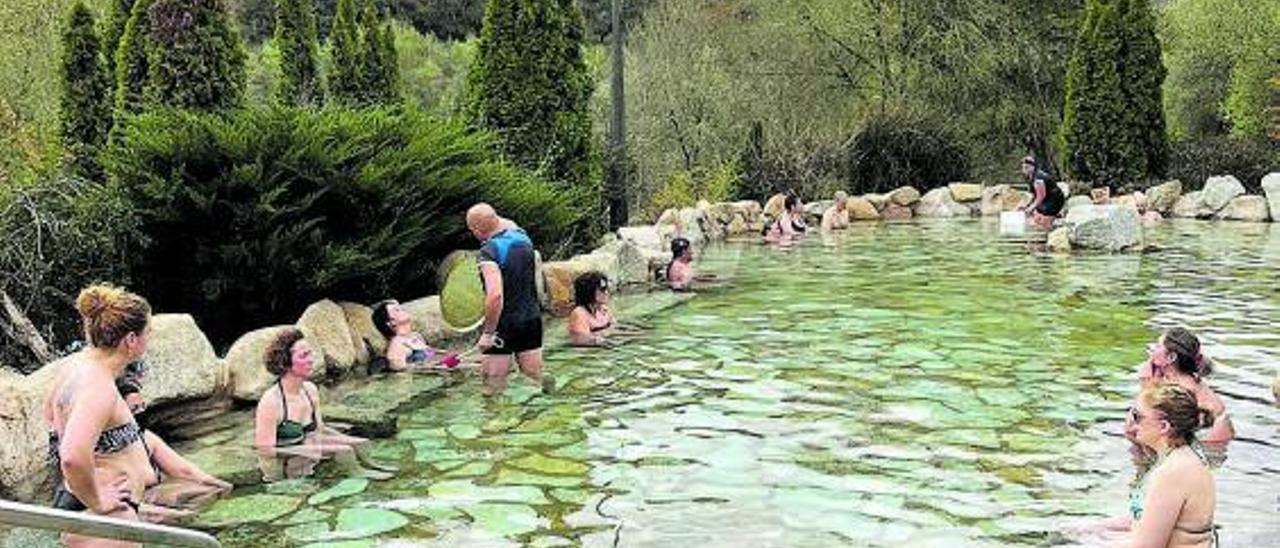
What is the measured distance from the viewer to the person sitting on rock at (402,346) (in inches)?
346

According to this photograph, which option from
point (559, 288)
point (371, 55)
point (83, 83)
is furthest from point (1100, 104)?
point (83, 83)

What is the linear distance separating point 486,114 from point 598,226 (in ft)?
6.45

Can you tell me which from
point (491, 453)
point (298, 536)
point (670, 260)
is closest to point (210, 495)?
point (298, 536)

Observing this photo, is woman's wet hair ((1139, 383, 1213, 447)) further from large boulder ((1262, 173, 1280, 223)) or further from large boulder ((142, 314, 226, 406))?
large boulder ((1262, 173, 1280, 223))

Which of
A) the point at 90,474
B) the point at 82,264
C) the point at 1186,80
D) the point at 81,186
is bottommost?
the point at 90,474

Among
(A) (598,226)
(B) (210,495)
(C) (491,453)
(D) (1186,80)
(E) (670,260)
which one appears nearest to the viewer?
(B) (210,495)

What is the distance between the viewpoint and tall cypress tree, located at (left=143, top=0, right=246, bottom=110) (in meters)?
9.64

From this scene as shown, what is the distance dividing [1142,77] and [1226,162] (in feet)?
7.95

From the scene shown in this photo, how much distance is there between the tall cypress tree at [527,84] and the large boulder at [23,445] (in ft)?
28.7

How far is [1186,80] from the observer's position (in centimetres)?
3222

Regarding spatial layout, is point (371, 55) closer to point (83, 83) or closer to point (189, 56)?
point (83, 83)

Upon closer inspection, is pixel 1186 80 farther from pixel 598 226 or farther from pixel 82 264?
pixel 82 264

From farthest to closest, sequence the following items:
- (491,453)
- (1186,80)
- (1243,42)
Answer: (1186,80), (1243,42), (491,453)

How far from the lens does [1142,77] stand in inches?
915
